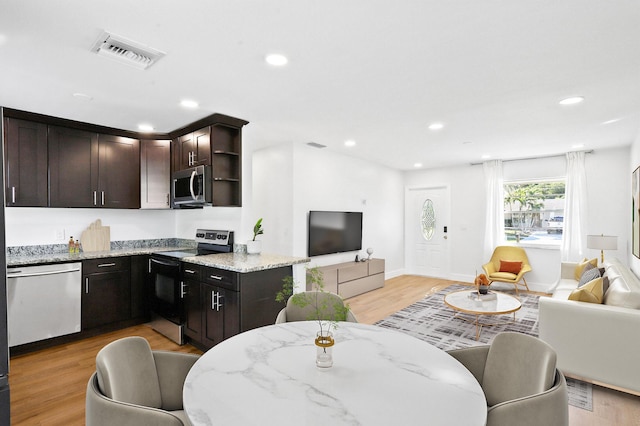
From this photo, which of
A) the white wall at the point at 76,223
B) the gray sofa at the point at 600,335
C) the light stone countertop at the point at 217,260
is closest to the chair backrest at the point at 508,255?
the gray sofa at the point at 600,335

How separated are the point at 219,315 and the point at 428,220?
5553mm

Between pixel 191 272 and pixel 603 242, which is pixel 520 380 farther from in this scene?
pixel 603 242

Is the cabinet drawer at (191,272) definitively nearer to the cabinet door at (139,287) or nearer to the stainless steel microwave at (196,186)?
the stainless steel microwave at (196,186)

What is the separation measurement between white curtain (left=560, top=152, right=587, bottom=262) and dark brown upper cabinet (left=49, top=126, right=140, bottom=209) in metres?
6.72

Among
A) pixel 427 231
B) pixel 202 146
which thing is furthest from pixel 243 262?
pixel 427 231

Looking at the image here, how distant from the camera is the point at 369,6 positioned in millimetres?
1696

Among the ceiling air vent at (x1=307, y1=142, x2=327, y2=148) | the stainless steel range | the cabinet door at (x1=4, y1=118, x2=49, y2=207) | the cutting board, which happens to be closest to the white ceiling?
the cabinet door at (x1=4, y1=118, x2=49, y2=207)

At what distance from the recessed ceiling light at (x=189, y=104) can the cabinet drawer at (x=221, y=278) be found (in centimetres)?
160

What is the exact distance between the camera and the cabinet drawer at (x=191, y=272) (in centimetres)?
334

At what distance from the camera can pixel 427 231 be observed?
7449 millimetres

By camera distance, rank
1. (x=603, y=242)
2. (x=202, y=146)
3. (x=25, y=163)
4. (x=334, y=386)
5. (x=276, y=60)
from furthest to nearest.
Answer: (x=603, y=242) → (x=202, y=146) → (x=25, y=163) → (x=276, y=60) → (x=334, y=386)

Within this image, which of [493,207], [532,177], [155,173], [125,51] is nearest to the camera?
[125,51]

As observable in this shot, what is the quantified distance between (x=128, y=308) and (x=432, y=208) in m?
6.01

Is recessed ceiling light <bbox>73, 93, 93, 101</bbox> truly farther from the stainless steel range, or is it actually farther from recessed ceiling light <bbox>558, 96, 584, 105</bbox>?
recessed ceiling light <bbox>558, 96, 584, 105</bbox>
